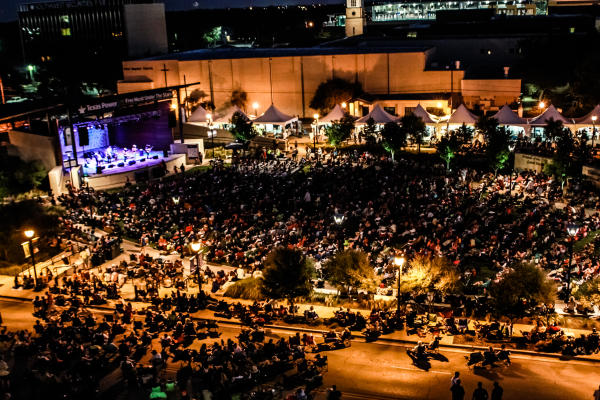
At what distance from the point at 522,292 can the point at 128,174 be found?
27337 millimetres

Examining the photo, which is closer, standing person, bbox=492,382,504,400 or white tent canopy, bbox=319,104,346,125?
standing person, bbox=492,382,504,400

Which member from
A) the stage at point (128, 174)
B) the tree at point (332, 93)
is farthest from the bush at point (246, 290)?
the tree at point (332, 93)

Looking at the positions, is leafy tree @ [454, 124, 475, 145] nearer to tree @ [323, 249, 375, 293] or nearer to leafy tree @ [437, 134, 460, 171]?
leafy tree @ [437, 134, 460, 171]

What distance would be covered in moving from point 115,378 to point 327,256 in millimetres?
9488

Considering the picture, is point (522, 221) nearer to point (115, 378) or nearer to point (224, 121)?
point (115, 378)

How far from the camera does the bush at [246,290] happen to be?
20.3 meters

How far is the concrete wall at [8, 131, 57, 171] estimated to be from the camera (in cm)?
3625

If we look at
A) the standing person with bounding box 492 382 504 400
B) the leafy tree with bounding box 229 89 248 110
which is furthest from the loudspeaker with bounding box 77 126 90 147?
the standing person with bounding box 492 382 504 400

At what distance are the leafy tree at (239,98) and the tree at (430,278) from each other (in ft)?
131

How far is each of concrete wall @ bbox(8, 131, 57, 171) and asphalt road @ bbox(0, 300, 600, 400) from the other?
85.1ft

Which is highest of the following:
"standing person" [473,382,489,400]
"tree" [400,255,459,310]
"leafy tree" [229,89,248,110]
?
"leafy tree" [229,89,248,110]

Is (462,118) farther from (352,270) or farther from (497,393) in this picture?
(497,393)

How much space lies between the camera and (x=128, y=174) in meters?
37.9

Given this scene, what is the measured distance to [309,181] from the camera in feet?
106
